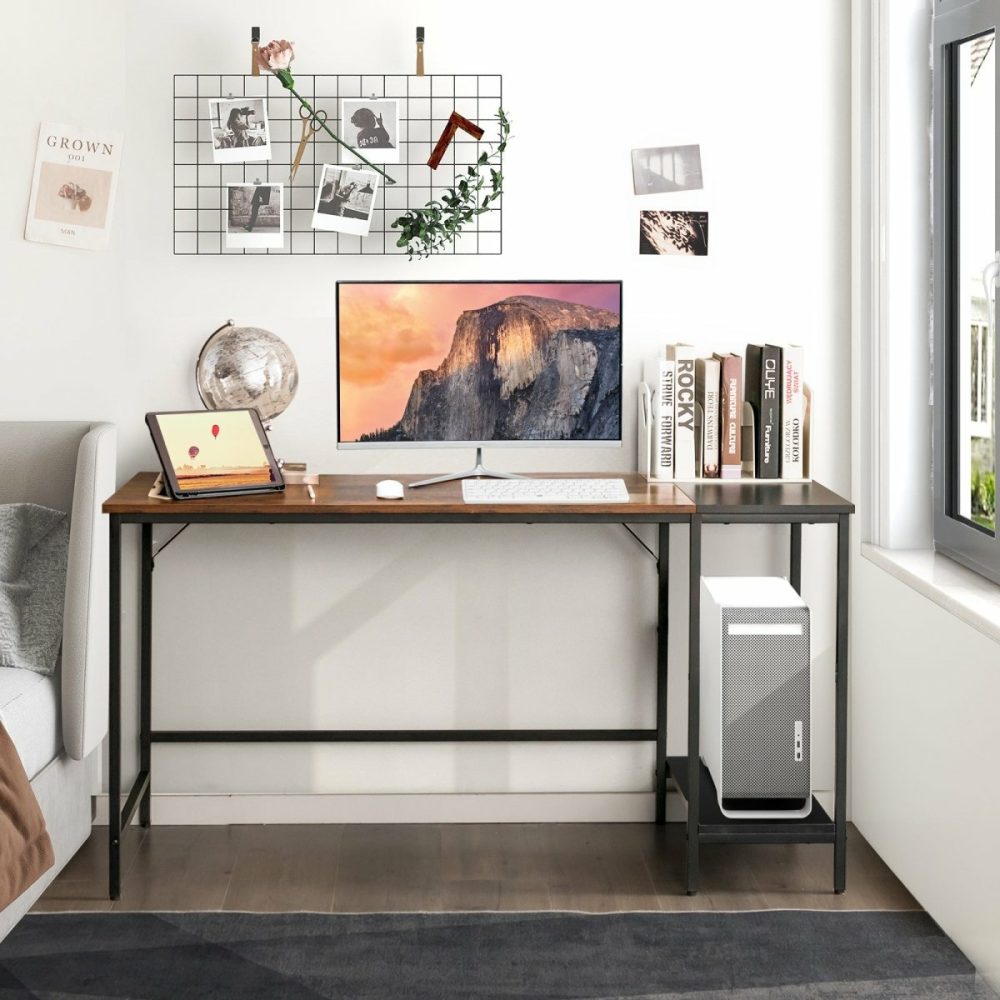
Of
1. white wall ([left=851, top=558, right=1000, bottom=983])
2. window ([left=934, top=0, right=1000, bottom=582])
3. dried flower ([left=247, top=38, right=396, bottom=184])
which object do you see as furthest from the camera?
dried flower ([left=247, top=38, right=396, bottom=184])

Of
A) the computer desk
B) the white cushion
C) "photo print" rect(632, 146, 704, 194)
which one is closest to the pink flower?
"photo print" rect(632, 146, 704, 194)

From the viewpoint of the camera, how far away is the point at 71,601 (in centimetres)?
262

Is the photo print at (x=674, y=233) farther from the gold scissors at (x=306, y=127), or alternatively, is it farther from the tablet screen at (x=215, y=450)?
the tablet screen at (x=215, y=450)

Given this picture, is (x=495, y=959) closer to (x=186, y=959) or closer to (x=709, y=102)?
(x=186, y=959)

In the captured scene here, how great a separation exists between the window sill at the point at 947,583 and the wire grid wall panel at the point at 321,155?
1.18 metres

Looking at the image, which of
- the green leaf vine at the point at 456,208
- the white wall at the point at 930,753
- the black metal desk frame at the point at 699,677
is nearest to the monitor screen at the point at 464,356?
the green leaf vine at the point at 456,208

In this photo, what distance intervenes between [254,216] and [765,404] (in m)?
1.27

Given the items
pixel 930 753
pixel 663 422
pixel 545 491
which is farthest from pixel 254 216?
pixel 930 753

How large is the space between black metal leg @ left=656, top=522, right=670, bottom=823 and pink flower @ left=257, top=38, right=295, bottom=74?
1.37 m

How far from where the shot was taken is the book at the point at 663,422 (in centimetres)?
285

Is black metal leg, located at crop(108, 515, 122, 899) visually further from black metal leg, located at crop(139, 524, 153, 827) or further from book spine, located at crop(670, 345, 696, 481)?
book spine, located at crop(670, 345, 696, 481)

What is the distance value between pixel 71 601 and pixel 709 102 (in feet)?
6.09

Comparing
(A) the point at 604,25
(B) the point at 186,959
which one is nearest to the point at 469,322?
(A) the point at 604,25

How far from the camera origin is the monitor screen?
2971 millimetres
